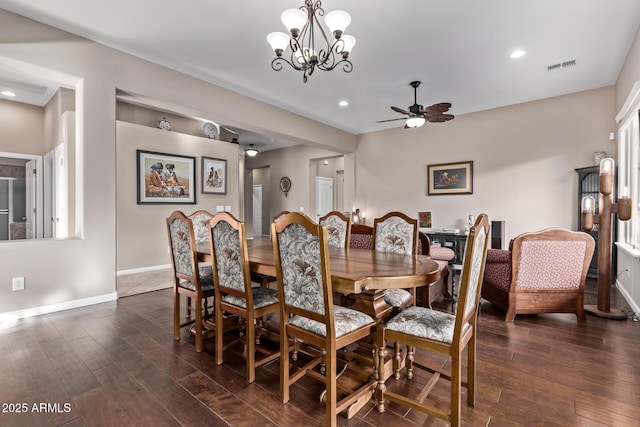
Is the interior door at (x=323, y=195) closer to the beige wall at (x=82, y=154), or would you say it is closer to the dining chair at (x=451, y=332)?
the beige wall at (x=82, y=154)

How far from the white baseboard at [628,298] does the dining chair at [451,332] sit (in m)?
2.71

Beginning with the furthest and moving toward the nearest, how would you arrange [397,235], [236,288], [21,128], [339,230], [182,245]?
[21,128] < [339,230] < [397,235] < [182,245] < [236,288]

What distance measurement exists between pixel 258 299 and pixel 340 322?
77 centimetres

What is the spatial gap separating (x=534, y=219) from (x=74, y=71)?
6.57 meters

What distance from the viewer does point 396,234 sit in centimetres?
276

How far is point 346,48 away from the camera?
2445 millimetres

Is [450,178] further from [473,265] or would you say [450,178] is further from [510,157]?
[473,265]

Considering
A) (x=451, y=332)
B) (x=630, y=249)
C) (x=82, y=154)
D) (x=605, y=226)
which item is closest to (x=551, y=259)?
(x=605, y=226)

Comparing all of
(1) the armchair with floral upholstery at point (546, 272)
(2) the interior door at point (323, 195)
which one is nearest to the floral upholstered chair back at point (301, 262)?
(1) the armchair with floral upholstery at point (546, 272)

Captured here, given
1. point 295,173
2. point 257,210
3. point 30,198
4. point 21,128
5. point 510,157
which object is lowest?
point 257,210

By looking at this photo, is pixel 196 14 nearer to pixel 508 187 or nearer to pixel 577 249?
pixel 577 249

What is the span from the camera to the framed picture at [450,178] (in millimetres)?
5617

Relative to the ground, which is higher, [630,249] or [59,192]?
[59,192]

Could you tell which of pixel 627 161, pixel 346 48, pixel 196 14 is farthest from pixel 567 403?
pixel 196 14
